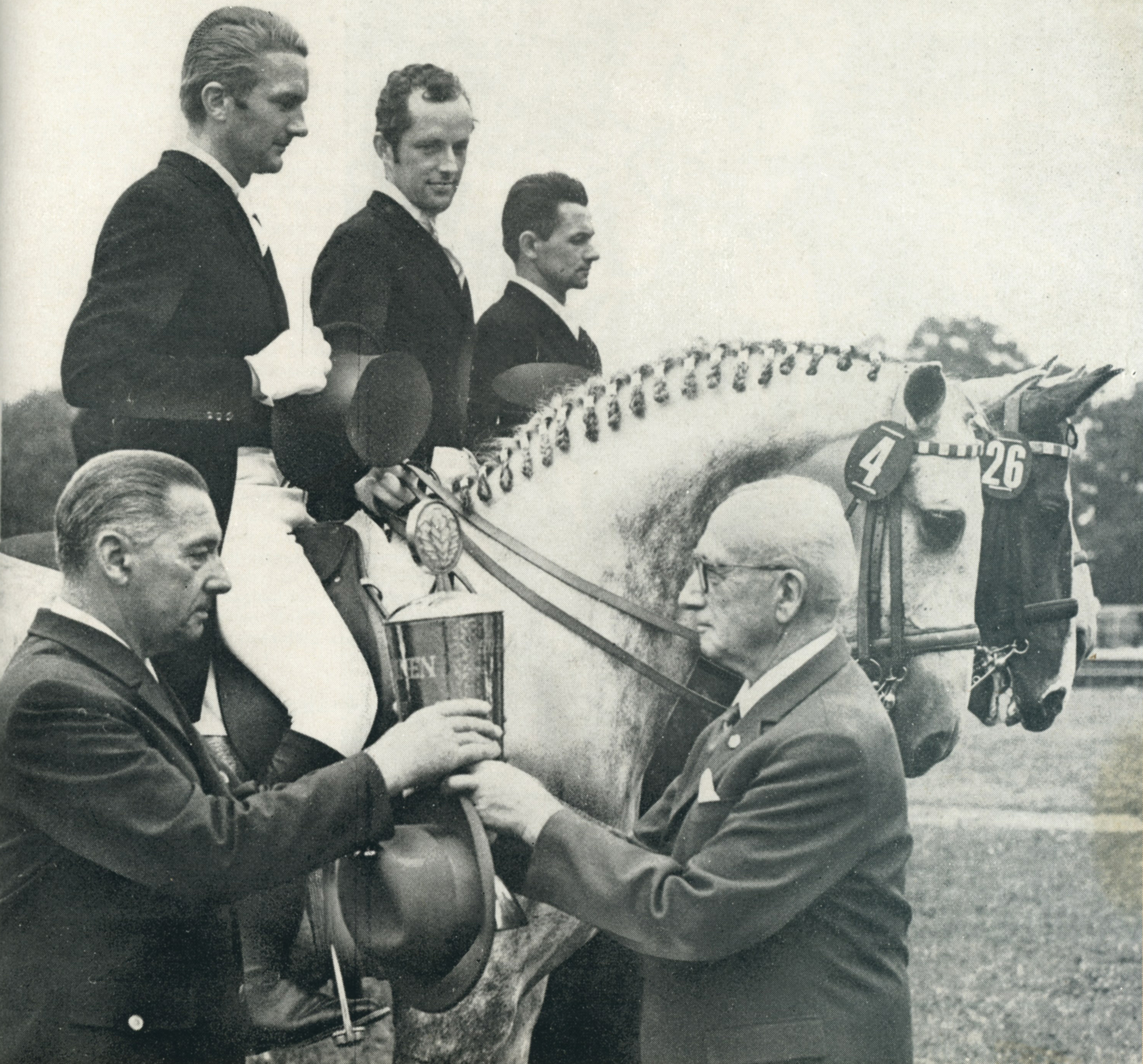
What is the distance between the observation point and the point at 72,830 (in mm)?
3385

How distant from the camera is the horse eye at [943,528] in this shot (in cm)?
374

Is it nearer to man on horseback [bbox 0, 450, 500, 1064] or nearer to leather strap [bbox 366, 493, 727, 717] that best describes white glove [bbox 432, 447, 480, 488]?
leather strap [bbox 366, 493, 727, 717]

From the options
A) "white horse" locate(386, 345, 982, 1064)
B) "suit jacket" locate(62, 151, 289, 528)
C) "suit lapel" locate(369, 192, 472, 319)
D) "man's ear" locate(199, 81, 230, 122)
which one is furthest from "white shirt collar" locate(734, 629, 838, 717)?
"man's ear" locate(199, 81, 230, 122)

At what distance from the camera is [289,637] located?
3535mm

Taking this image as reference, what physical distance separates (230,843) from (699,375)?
5.85 feet

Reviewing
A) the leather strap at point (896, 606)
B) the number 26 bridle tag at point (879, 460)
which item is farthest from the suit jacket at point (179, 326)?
the leather strap at point (896, 606)

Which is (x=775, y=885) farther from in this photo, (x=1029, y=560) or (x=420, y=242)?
(x=420, y=242)

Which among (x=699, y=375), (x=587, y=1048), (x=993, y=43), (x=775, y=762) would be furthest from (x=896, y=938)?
(x=993, y=43)

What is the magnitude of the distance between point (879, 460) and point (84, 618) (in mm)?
2181

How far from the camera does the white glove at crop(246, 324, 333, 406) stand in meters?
3.69

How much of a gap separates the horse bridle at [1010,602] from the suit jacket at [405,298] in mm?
1569

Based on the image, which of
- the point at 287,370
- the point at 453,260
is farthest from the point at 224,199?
the point at 453,260

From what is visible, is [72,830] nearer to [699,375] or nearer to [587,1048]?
[587,1048]

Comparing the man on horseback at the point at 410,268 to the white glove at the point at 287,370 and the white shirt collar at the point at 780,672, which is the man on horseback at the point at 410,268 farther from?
the white shirt collar at the point at 780,672
